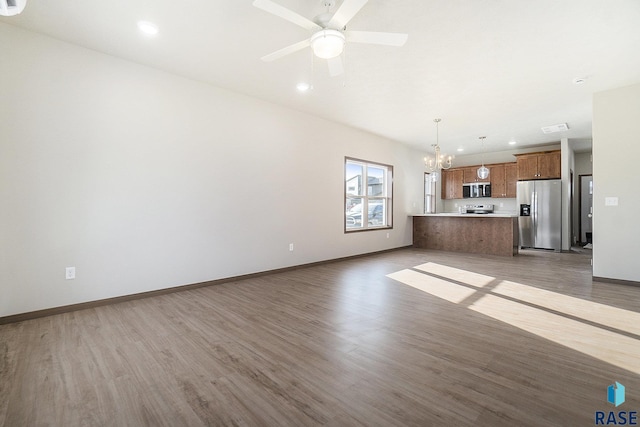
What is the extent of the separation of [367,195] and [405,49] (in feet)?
13.1

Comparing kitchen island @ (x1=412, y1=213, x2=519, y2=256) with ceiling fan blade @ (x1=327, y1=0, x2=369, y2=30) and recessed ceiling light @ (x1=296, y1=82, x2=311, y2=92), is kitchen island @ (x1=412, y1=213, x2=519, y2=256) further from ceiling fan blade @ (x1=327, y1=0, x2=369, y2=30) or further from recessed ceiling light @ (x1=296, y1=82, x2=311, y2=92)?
ceiling fan blade @ (x1=327, y1=0, x2=369, y2=30)

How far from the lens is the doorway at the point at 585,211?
8.54m

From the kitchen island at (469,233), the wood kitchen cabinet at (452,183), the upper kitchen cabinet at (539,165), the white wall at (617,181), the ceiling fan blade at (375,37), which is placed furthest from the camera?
the wood kitchen cabinet at (452,183)

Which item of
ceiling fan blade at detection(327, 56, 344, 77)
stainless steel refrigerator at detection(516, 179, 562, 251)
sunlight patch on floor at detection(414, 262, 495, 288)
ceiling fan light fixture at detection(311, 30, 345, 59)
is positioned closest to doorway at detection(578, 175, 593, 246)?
stainless steel refrigerator at detection(516, 179, 562, 251)

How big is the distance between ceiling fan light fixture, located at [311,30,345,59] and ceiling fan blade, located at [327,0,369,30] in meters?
0.05

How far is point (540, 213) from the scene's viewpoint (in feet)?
24.4

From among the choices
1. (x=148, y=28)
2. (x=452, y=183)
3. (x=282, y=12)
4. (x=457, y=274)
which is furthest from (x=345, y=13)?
(x=452, y=183)

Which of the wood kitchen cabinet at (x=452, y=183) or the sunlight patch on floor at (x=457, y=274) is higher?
the wood kitchen cabinet at (x=452, y=183)

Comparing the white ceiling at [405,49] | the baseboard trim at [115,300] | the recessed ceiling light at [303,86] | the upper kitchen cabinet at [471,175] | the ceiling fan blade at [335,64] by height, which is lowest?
the baseboard trim at [115,300]

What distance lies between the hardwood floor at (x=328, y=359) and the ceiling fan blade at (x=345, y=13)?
253 cm

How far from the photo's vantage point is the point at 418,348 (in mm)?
2291

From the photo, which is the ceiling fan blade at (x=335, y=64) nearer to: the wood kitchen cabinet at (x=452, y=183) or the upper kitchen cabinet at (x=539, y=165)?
the upper kitchen cabinet at (x=539, y=165)

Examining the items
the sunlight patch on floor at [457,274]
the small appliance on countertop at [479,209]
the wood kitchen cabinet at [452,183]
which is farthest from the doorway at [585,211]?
A: the sunlight patch on floor at [457,274]

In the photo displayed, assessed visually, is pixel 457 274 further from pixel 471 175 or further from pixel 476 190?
pixel 471 175
